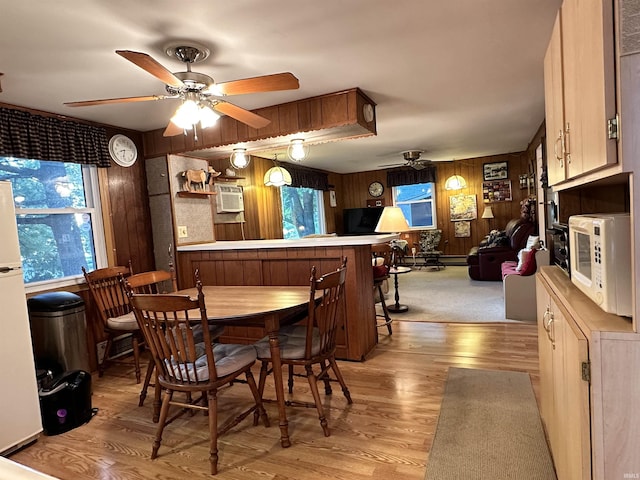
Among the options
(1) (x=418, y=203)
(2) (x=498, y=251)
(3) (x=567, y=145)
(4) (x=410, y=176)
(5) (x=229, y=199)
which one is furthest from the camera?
(1) (x=418, y=203)

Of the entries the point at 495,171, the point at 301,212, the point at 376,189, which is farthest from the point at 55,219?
the point at 495,171

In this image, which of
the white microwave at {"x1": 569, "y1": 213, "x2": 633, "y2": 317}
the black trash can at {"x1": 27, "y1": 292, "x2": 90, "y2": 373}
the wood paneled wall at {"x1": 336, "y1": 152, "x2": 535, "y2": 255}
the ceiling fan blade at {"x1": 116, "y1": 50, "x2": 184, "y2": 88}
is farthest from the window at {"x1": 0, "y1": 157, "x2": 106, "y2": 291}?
the wood paneled wall at {"x1": 336, "y1": 152, "x2": 535, "y2": 255}

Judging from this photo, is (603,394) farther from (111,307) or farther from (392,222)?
(111,307)

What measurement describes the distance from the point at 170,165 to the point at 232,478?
9.68 ft

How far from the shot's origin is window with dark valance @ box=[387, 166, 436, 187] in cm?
848

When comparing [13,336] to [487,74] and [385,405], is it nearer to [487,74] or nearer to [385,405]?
[385,405]

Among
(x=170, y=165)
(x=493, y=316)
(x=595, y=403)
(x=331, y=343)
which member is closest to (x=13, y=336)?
(x=331, y=343)

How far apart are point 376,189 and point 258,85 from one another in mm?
7264

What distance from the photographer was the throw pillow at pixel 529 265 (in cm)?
417

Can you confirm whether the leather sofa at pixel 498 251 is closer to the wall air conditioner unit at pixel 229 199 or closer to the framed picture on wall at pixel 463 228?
the framed picture on wall at pixel 463 228

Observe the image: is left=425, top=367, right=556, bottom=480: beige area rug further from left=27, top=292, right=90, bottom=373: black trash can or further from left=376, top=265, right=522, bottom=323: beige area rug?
left=27, top=292, right=90, bottom=373: black trash can

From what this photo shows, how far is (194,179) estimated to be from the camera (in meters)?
3.95

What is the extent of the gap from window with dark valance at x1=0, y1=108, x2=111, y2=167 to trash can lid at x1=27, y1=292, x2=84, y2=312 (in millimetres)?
1052

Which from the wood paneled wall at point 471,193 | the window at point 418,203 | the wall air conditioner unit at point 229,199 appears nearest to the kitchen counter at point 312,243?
the wall air conditioner unit at point 229,199
